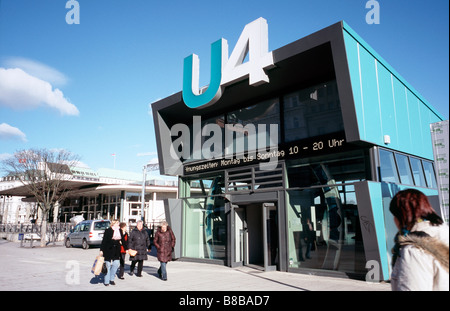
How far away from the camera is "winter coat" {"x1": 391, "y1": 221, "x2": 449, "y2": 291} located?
2777mm

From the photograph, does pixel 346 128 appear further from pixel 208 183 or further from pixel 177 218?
pixel 177 218

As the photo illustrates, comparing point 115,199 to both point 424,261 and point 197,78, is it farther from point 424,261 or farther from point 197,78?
point 424,261

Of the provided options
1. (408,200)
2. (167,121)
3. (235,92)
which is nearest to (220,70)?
(235,92)

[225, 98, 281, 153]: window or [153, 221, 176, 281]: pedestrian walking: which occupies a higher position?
[225, 98, 281, 153]: window

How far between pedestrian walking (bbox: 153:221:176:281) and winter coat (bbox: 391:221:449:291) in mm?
7691

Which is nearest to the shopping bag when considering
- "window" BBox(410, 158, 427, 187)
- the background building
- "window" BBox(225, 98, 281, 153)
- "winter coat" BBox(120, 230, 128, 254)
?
"winter coat" BBox(120, 230, 128, 254)

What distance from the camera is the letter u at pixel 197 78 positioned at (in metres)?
12.3

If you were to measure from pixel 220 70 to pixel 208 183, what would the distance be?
15.3ft

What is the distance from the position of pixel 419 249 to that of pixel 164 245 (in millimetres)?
8035

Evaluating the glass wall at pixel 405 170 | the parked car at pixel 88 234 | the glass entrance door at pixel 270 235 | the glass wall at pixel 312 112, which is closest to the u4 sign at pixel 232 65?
the glass wall at pixel 312 112

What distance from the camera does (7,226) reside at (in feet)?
126

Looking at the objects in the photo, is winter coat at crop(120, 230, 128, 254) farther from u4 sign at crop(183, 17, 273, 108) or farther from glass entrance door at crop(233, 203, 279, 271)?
u4 sign at crop(183, 17, 273, 108)
